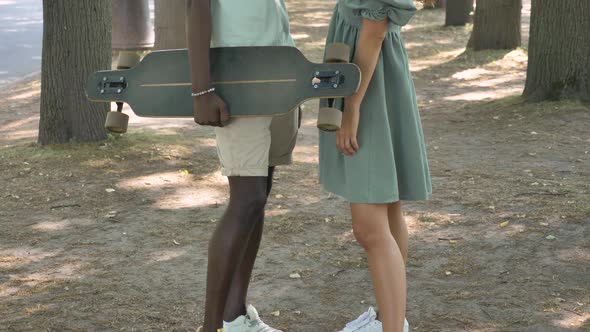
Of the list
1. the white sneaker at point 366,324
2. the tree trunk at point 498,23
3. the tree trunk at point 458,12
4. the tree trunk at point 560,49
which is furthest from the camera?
the tree trunk at point 458,12

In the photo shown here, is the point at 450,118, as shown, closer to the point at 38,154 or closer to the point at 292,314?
the point at 38,154

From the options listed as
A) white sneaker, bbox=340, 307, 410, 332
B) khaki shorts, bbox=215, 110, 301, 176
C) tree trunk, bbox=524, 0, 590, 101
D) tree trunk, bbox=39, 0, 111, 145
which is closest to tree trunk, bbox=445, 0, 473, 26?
tree trunk, bbox=524, 0, 590, 101

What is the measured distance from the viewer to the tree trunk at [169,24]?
32.8ft

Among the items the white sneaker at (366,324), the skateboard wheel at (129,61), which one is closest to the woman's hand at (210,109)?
the skateboard wheel at (129,61)

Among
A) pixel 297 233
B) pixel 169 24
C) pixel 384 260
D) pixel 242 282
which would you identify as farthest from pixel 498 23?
pixel 384 260

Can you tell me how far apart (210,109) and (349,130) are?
48cm

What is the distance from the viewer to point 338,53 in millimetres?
3186

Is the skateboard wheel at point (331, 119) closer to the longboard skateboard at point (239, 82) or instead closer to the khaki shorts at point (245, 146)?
the longboard skateboard at point (239, 82)

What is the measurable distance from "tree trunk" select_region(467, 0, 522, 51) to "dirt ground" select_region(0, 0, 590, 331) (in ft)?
11.8

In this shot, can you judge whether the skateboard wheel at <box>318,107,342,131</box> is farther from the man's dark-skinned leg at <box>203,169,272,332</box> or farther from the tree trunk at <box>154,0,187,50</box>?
the tree trunk at <box>154,0,187,50</box>

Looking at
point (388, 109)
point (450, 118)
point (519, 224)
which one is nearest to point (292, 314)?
point (388, 109)

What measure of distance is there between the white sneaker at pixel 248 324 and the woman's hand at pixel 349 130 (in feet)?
2.82

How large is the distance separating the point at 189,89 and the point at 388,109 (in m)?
0.70

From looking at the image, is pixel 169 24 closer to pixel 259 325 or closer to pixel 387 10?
pixel 259 325
